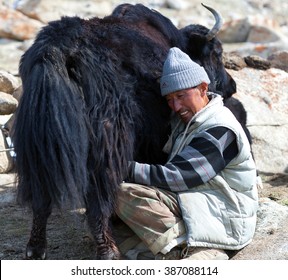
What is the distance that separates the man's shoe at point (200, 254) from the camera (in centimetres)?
389

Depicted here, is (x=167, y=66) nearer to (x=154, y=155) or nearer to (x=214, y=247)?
(x=154, y=155)

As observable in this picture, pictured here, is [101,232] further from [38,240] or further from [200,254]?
[200,254]

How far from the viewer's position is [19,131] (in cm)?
380

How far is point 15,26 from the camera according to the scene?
13.1 metres

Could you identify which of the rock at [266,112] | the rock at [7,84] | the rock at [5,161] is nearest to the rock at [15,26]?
the rock at [7,84]

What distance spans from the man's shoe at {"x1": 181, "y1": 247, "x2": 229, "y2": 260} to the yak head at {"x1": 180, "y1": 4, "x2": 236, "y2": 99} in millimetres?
1621

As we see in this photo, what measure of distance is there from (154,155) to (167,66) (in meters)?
0.54

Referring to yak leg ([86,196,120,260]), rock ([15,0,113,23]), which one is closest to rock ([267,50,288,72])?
yak leg ([86,196,120,260])

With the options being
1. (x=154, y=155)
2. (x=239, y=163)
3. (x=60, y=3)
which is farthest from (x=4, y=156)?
(x=60, y=3)

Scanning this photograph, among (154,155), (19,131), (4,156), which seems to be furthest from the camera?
(4,156)

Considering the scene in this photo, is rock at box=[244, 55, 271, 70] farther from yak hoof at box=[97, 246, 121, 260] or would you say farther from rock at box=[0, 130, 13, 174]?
yak hoof at box=[97, 246, 121, 260]

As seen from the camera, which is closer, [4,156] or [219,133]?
[219,133]

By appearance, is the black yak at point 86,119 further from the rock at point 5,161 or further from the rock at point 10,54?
the rock at point 10,54

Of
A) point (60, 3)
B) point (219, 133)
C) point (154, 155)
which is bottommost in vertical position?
point (60, 3)
